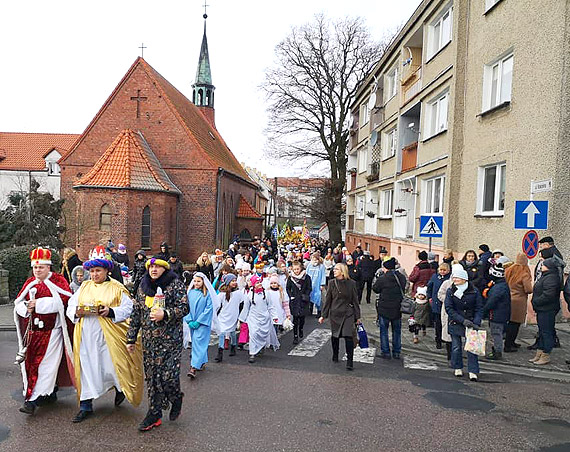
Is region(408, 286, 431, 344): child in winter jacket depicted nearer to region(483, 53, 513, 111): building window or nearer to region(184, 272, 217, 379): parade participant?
region(184, 272, 217, 379): parade participant

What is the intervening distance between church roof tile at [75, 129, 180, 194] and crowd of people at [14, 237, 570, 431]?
51.3ft

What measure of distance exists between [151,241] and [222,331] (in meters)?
20.2

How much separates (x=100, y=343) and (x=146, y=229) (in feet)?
75.5

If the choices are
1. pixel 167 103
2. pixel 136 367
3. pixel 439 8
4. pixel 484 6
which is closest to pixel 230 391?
pixel 136 367

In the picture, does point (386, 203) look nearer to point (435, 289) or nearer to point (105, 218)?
point (105, 218)

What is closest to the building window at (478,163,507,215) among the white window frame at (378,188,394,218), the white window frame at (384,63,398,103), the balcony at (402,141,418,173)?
the balcony at (402,141,418,173)

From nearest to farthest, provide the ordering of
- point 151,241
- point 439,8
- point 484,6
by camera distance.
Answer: point 484,6, point 439,8, point 151,241

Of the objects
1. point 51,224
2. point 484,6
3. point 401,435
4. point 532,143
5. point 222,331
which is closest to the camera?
point 401,435

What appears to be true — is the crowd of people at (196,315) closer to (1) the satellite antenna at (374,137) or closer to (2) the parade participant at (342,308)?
(2) the parade participant at (342,308)

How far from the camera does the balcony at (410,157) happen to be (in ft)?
66.7

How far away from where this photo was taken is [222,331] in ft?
29.0

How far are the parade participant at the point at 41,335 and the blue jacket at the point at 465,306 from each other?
5258mm

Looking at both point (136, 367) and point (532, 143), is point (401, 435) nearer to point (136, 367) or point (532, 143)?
point (136, 367)

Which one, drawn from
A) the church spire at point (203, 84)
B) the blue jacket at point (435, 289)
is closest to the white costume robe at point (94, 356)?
the blue jacket at point (435, 289)
